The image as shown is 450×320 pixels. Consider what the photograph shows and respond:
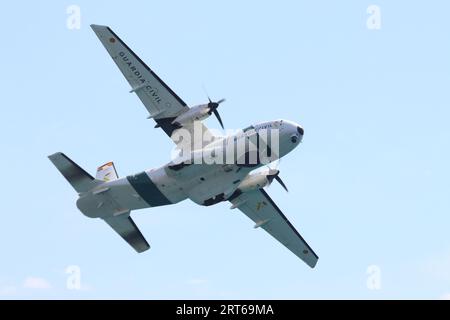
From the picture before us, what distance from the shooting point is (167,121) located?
168 ft

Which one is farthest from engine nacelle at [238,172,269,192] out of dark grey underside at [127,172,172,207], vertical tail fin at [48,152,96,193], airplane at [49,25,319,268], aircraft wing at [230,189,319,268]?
vertical tail fin at [48,152,96,193]

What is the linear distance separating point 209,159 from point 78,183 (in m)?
8.52

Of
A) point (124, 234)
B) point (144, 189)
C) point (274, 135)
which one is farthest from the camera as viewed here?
point (124, 234)

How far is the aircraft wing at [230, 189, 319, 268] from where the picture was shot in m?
55.0

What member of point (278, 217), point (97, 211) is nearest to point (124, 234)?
point (97, 211)

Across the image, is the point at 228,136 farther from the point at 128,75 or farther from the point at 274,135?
the point at 128,75

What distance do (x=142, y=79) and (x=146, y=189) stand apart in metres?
6.37

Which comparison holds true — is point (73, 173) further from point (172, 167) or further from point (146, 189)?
point (172, 167)

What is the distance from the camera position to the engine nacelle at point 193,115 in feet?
164

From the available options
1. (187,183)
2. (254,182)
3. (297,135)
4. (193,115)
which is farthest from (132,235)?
(297,135)

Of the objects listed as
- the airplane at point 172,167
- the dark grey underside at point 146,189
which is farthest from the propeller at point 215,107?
the dark grey underside at point 146,189

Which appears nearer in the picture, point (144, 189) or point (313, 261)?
point (144, 189)

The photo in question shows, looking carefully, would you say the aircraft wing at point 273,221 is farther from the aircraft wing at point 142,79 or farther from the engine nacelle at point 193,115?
the aircraft wing at point 142,79

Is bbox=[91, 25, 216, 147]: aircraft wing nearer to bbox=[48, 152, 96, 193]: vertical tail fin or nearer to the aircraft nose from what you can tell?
bbox=[48, 152, 96, 193]: vertical tail fin
